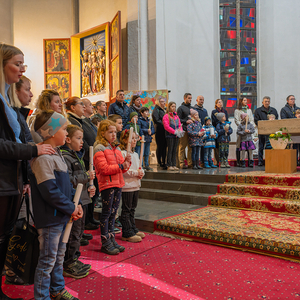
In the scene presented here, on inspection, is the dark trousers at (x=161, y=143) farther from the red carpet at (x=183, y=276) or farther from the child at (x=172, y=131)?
the red carpet at (x=183, y=276)

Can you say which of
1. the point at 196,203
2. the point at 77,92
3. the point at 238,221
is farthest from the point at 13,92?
the point at 77,92

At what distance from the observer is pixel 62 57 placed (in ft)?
38.8

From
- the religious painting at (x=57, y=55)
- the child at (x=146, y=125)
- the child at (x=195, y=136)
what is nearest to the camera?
the child at (x=146, y=125)

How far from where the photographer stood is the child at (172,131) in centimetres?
651

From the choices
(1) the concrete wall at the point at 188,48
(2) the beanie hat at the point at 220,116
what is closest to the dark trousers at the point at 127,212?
(2) the beanie hat at the point at 220,116

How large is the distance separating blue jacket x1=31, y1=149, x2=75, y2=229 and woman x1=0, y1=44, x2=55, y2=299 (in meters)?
0.08

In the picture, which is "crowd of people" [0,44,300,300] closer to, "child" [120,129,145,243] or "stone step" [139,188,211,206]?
"child" [120,129,145,243]

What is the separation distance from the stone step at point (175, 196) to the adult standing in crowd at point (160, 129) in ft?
5.12

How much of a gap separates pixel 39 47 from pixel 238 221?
11684mm

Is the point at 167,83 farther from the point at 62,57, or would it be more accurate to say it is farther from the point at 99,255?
the point at 99,255

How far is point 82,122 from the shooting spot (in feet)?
12.4

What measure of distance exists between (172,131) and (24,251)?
4911mm

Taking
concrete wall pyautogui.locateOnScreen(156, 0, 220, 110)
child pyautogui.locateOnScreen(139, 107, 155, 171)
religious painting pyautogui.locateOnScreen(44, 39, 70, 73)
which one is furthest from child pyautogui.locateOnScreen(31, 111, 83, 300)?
religious painting pyautogui.locateOnScreen(44, 39, 70, 73)

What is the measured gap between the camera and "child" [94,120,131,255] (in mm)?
2941
